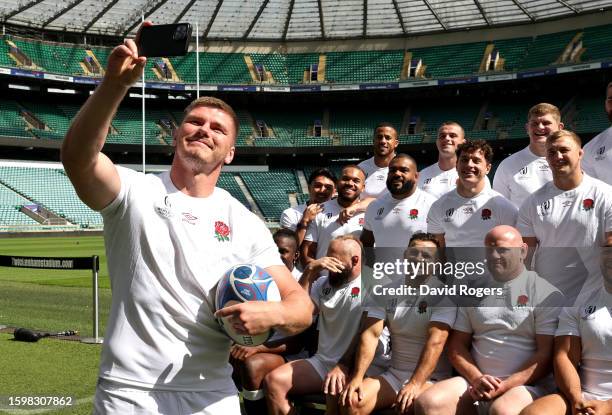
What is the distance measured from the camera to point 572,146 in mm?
4520

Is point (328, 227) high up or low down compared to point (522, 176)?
down

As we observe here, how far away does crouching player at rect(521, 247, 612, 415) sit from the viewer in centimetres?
377

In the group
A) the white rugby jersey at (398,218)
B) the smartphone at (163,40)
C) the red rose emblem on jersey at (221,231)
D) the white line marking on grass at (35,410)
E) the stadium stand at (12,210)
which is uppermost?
the smartphone at (163,40)

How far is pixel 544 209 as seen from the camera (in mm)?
4727

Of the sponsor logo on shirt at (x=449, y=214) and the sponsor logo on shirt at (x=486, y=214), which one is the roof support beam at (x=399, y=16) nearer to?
the sponsor logo on shirt at (x=449, y=214)

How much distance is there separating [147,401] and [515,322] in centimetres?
261

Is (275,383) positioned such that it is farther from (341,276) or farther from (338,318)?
(341,276)

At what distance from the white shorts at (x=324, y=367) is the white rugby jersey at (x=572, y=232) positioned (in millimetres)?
1391

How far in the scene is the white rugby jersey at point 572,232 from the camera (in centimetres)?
445

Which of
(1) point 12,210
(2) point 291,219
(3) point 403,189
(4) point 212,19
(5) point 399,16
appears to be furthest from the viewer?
(4) point 212,19

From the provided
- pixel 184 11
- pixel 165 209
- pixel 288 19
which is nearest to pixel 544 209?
pixel 165 209

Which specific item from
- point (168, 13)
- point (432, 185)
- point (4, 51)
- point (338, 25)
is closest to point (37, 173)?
point (4, 51)

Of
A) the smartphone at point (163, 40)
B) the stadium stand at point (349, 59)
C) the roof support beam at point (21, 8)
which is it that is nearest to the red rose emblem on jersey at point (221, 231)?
the smartphone at point (163, 40)

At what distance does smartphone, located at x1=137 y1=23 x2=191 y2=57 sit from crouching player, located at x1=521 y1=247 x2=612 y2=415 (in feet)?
9.72
